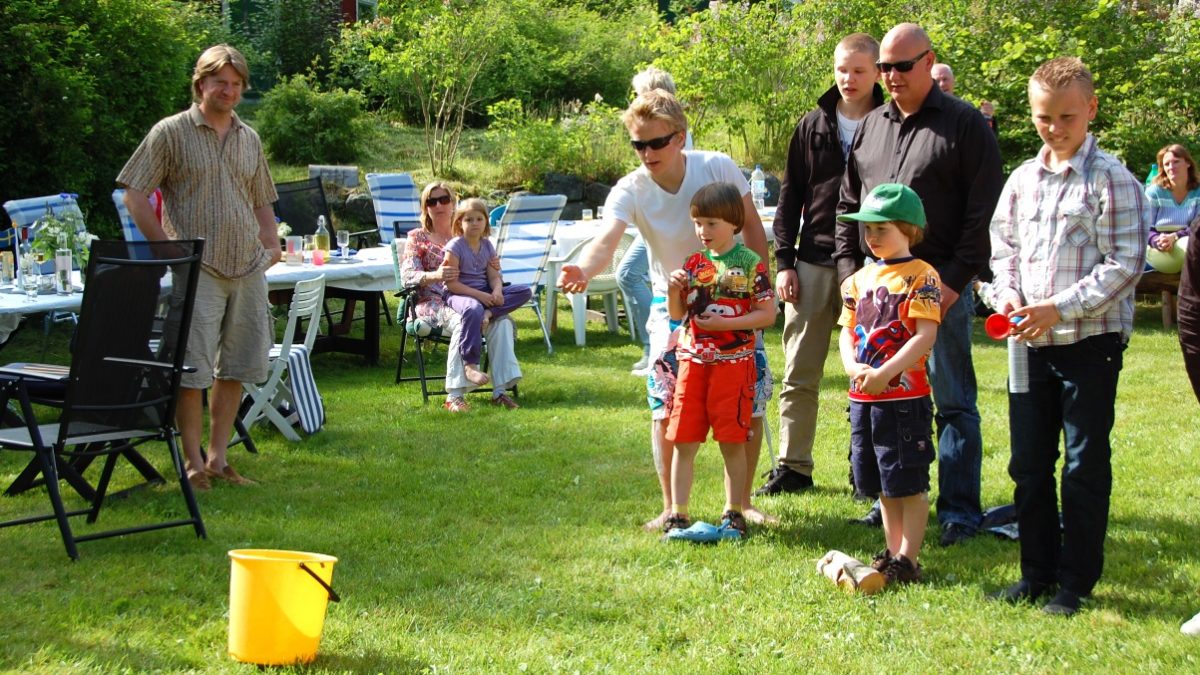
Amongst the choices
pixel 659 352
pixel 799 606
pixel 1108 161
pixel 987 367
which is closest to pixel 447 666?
pixel 799 606

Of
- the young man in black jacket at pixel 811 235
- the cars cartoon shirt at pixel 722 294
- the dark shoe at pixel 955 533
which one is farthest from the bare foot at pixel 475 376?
the dark shoe at pixel 955 533

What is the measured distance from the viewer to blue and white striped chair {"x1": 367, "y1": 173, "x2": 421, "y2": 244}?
10.7 meters

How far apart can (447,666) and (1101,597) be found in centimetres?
201

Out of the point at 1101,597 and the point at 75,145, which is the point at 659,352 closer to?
the point at 1101,597

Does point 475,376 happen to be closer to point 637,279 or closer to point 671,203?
point 637,279

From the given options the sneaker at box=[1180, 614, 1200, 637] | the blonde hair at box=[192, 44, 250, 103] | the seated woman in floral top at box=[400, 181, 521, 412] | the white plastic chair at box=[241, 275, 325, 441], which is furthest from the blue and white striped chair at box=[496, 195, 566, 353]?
the sneaker at box=[1180, 614, 1200, 637]

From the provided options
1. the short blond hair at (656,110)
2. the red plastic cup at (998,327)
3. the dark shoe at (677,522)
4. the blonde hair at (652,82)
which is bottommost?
the dark shoe at (677,522)

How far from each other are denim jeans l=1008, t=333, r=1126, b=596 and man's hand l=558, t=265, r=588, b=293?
1476 mm

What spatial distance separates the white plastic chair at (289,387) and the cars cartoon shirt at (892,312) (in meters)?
3.46

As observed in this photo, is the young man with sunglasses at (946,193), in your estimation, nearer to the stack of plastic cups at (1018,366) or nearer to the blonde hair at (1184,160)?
the stack of plastic cups at (1018,366)

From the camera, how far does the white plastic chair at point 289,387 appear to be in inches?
256

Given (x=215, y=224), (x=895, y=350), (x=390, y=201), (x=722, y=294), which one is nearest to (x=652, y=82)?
(x=722, y=294)

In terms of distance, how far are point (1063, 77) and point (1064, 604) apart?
60.5 inches

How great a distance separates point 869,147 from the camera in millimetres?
4617
